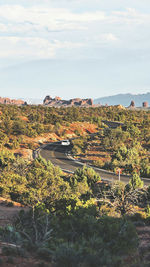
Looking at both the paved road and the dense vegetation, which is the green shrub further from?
the paved road

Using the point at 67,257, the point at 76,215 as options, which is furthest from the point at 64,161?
the point at 67,257

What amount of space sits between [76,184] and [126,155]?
1945 cm

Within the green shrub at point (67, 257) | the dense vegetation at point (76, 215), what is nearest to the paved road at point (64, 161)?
the dense vegetation at point (76, 215)

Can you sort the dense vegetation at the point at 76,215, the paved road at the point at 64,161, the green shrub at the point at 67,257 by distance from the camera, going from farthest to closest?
the paved road at the point at 64,161, the dense vegetation at the point at 76,215, the green shrub at the point at 67,257

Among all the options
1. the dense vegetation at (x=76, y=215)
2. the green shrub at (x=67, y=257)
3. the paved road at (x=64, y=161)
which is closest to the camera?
the green shrub at (x=67, y=257)

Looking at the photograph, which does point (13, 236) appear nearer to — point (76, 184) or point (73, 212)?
point (73, 212)

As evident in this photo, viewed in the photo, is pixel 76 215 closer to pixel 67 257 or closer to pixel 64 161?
pixel 67 257

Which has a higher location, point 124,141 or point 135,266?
point 124,141

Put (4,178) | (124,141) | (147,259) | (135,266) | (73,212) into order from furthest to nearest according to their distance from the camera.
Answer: (124,141)
(4,178)
(73,212)
(147,259)
(135,266)

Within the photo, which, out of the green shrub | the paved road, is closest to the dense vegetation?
the green shrub

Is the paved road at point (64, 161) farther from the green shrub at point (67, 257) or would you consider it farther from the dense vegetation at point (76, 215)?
the green shrub at point (67, 257)

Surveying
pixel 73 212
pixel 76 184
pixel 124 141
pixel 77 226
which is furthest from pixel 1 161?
pixel 124 141

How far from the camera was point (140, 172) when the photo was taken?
35.0m

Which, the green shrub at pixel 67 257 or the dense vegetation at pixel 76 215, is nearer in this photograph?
the green shrub at pixel 67 257
